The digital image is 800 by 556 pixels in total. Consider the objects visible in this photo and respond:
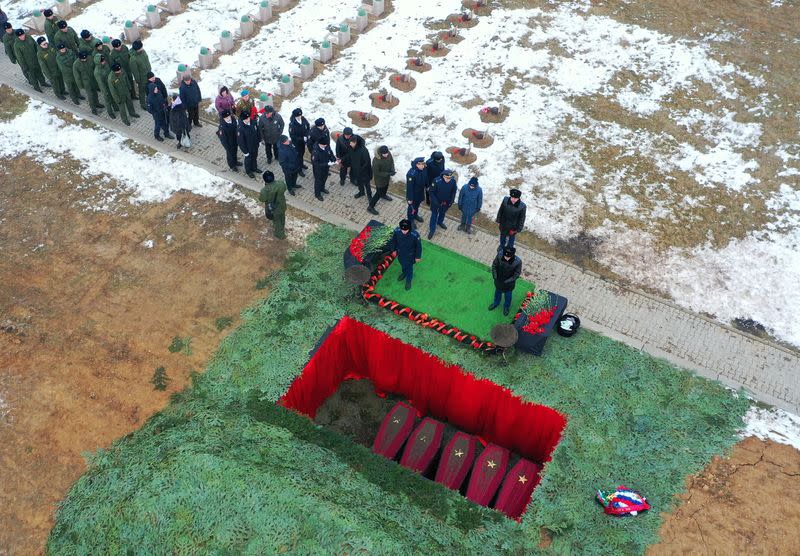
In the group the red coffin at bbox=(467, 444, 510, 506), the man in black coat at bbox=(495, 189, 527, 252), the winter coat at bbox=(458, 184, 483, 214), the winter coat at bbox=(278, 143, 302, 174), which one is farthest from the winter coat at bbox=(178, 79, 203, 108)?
the red coffin at bbox=(467, 444, 510, 506)

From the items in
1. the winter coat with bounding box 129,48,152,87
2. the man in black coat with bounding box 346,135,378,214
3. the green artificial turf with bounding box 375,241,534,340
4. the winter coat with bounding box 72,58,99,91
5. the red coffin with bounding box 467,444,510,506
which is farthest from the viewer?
the winter coat with bounding box 129,48,152,87

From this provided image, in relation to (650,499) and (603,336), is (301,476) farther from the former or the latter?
(603,336)

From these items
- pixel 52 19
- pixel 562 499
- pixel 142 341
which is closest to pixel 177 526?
pixel 142 341

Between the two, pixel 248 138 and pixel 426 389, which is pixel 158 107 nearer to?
pixel 248 138

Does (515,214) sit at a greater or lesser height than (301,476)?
greater

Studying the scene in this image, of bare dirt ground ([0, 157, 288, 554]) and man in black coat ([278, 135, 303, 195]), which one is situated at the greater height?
man in black coat ([278, 135, 303, 195])

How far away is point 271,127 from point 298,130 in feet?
2.03

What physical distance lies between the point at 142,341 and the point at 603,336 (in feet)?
25.1

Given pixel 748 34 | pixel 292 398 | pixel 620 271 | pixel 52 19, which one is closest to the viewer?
pixel 292 398

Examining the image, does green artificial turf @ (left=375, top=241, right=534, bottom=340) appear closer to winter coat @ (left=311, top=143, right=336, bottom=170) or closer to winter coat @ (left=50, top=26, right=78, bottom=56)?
winter coat @ (left=311, top=143, right=336, bottom=170)

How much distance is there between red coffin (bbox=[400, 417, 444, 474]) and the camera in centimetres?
902

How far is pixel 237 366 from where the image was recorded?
924cm

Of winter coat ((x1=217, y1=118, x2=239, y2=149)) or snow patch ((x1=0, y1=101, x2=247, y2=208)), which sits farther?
snow patch ((x1=0, y1=101, x2=247, y2=208))

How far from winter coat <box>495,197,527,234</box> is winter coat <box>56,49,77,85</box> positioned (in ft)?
34.7
